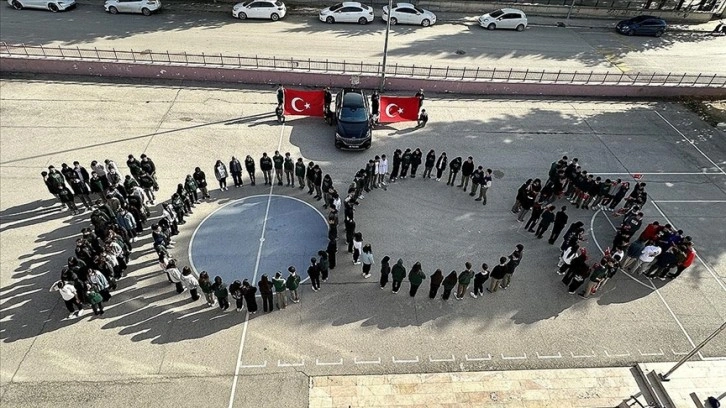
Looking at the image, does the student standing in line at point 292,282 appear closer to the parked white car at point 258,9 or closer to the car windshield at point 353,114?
the car windshield at point 353,114

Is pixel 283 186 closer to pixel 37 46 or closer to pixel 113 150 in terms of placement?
pixel 113 150

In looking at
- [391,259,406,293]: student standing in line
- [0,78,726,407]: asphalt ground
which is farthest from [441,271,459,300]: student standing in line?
[391,259,406,293]: student standing in line

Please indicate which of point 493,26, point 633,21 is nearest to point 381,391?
point 493,26

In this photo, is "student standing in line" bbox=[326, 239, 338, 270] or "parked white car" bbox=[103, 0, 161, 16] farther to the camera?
"parked white car" bbox=[103, 0, 161, 16]

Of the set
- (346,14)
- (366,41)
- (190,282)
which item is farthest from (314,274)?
(346,14)

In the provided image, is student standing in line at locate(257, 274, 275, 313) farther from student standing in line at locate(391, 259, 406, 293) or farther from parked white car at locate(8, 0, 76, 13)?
parked white car at locate(8, 0, 76, 13)

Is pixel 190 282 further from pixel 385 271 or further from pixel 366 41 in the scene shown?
pixel 366 41
